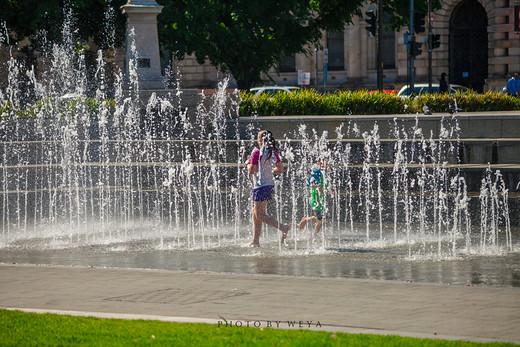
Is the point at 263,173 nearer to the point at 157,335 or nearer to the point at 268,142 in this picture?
the point at 268,142

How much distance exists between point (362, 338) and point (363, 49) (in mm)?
50808

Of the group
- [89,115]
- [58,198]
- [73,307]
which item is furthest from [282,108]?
[73,307]

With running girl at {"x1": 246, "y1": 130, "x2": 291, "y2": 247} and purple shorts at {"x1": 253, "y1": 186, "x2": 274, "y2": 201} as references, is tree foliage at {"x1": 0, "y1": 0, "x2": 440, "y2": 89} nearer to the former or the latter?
running girl at {"x1": 246, "y1": 130, "x2": 291, "y2": 247}

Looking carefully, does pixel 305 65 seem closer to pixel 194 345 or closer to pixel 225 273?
pixel 225 273

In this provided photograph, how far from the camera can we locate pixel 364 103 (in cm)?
2142

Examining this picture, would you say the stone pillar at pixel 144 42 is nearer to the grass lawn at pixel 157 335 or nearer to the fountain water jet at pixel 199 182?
the fountain water jet at pixel 199 182

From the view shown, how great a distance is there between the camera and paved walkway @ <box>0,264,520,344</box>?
7.12 meters

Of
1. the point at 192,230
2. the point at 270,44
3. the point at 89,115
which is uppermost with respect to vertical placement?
the point at 270,44

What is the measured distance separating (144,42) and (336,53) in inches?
1509

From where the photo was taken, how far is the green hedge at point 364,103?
21.1 meters

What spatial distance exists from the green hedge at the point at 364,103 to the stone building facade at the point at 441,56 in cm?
1778

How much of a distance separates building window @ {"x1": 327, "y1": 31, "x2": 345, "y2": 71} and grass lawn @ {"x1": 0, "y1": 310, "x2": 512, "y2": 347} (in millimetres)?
51201

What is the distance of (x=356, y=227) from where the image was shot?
587 inches

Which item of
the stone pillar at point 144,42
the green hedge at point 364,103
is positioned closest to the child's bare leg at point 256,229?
the stone pillar at point 144,42
